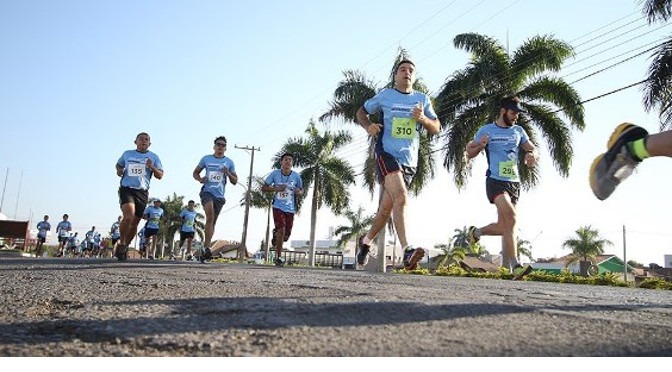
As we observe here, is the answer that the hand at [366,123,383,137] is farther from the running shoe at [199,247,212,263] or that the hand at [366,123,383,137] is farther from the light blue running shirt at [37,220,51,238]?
the light blue running shirt at [37,220,51,238]

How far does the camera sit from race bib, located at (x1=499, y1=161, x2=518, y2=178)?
6363 mm

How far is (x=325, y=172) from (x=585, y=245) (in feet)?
99.8

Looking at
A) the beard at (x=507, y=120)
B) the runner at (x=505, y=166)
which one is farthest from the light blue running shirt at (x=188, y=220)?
the beard at (x=507, y=120)

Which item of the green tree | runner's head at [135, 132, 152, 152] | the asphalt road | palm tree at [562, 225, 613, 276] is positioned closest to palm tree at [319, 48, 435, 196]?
runner's head at [135, 132, 152, 152]

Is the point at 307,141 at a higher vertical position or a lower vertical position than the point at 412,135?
higher

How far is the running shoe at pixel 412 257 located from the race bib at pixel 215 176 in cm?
466

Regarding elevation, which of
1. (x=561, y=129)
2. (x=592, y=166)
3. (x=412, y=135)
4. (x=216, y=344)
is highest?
(x=561, y=129)

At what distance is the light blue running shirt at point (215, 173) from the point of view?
8.96 meters

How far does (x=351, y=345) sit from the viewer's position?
157cm

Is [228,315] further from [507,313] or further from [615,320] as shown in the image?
[615,320]

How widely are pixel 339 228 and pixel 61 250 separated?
3120 cm

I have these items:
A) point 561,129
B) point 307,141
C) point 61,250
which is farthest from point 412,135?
point 307,141

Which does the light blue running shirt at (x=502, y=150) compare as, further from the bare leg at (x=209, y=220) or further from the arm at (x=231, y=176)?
the bare leg at (x=209, y=220)

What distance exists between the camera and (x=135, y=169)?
26.9 feet
